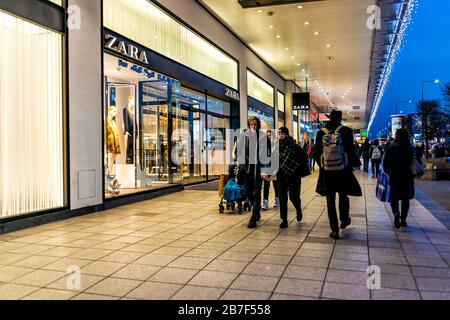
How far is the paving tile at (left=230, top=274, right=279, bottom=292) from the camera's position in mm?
3516

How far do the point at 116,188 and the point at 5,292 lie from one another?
5.55 metres

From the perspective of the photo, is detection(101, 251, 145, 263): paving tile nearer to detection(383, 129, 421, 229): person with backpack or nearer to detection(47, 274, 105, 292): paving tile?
detection(47, 274, 105, 292): paving tile

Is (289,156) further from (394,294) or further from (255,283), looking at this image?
(394,294)

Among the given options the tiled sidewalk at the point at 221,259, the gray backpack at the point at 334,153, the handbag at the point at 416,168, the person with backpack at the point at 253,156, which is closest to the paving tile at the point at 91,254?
the tiled sidewalk at the point at 221,259

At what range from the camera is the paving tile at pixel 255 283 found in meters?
3.52

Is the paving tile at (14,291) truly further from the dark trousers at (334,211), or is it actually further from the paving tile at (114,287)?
the dark trousers at (334,211)

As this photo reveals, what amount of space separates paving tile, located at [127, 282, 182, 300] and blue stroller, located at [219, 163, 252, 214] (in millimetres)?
3861

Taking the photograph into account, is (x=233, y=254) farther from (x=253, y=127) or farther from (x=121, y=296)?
(x=253, y=127)

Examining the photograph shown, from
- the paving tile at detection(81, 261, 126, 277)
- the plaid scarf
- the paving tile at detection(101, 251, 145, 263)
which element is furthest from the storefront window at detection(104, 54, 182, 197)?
the paving tile at detection(81, 261, 126, 277)

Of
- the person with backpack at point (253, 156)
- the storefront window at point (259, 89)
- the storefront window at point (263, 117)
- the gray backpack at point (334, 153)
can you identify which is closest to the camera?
the gray backpack at point (334, 153)

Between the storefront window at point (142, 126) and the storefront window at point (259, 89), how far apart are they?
7.64 metres

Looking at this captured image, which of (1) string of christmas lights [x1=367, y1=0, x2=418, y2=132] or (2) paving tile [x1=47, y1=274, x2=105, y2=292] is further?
(1) string of christmas lights [x1=367, y1=0, x2=418, y2=132]

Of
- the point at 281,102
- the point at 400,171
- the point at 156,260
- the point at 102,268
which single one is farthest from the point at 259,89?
the point at 102,268
